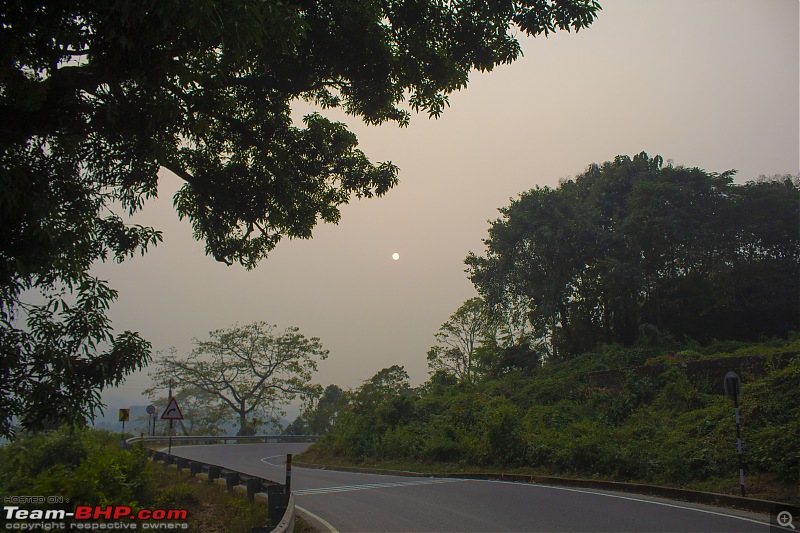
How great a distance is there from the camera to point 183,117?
8266 millimetres

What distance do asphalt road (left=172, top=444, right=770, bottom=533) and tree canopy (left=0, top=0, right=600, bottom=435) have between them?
5.14 meters

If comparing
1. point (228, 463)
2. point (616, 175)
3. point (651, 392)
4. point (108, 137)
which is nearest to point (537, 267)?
point (616, 175)

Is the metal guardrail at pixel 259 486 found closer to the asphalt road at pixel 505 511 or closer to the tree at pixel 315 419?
the asphalt road at pixel 505 511

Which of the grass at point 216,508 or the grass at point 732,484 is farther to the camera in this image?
the grass at point 732,484

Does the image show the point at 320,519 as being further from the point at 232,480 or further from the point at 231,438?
the point at 231,438

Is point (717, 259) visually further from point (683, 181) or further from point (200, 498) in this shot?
point (200, 498)

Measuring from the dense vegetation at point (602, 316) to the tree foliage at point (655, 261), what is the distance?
10cm

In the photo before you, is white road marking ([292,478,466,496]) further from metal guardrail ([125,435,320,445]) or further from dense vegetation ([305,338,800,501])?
metal guardrail ([125,435,320,445])

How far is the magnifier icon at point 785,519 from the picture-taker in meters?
8.17

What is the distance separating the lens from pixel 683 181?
125 feet

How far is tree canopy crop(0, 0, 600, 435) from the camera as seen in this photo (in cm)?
640

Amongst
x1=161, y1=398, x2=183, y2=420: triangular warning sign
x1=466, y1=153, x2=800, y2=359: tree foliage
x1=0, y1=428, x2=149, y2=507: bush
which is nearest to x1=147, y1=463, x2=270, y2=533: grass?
x1=0, y1=428, x2=149, y2=507: bush

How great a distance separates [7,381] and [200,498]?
→ 6331 mm

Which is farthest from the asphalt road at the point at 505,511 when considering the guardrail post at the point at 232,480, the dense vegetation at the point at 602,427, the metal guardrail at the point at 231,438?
the metal guardrail at the point at 231,438
